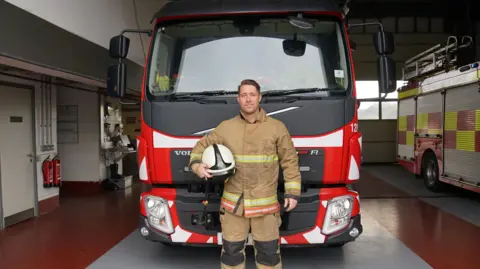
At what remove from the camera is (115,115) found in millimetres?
9297

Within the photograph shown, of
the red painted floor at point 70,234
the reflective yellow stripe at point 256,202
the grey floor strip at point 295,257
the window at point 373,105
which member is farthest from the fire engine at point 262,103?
the window at point 373,105

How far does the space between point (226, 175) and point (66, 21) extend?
3.33 meters

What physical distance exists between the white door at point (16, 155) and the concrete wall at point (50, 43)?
1.15 meters

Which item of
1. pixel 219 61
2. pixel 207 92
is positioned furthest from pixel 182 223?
pixel 219 61

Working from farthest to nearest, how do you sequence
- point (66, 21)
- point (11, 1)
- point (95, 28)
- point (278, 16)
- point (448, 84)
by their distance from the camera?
point (448, 84) → point (95, 28) → point (66, 21) → point (11, 1) → point (278, 16)

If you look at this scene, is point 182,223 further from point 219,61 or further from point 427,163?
point 427,163

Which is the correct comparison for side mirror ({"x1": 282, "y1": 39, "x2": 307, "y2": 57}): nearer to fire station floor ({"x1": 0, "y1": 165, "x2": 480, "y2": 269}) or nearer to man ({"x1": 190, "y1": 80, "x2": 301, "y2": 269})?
man ({"x1": 190, "y1": 80, "x2": 301, "y2": 269})

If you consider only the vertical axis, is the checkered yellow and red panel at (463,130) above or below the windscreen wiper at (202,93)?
below

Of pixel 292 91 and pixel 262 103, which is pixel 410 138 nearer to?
pixel 292 91

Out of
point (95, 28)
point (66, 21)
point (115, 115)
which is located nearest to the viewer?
point (66, 21)

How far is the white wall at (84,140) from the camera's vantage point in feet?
27.2

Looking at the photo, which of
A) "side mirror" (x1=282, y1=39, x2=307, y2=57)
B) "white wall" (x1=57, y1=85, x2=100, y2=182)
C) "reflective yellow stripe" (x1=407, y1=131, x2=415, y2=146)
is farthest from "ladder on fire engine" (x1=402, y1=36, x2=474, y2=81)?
"white wall" (x1=57, y1=85, x2=100, y2=182)

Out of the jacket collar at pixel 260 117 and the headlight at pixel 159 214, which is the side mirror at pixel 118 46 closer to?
the headlight at pixel 159 214

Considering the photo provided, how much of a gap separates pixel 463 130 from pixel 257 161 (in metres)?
5.37
